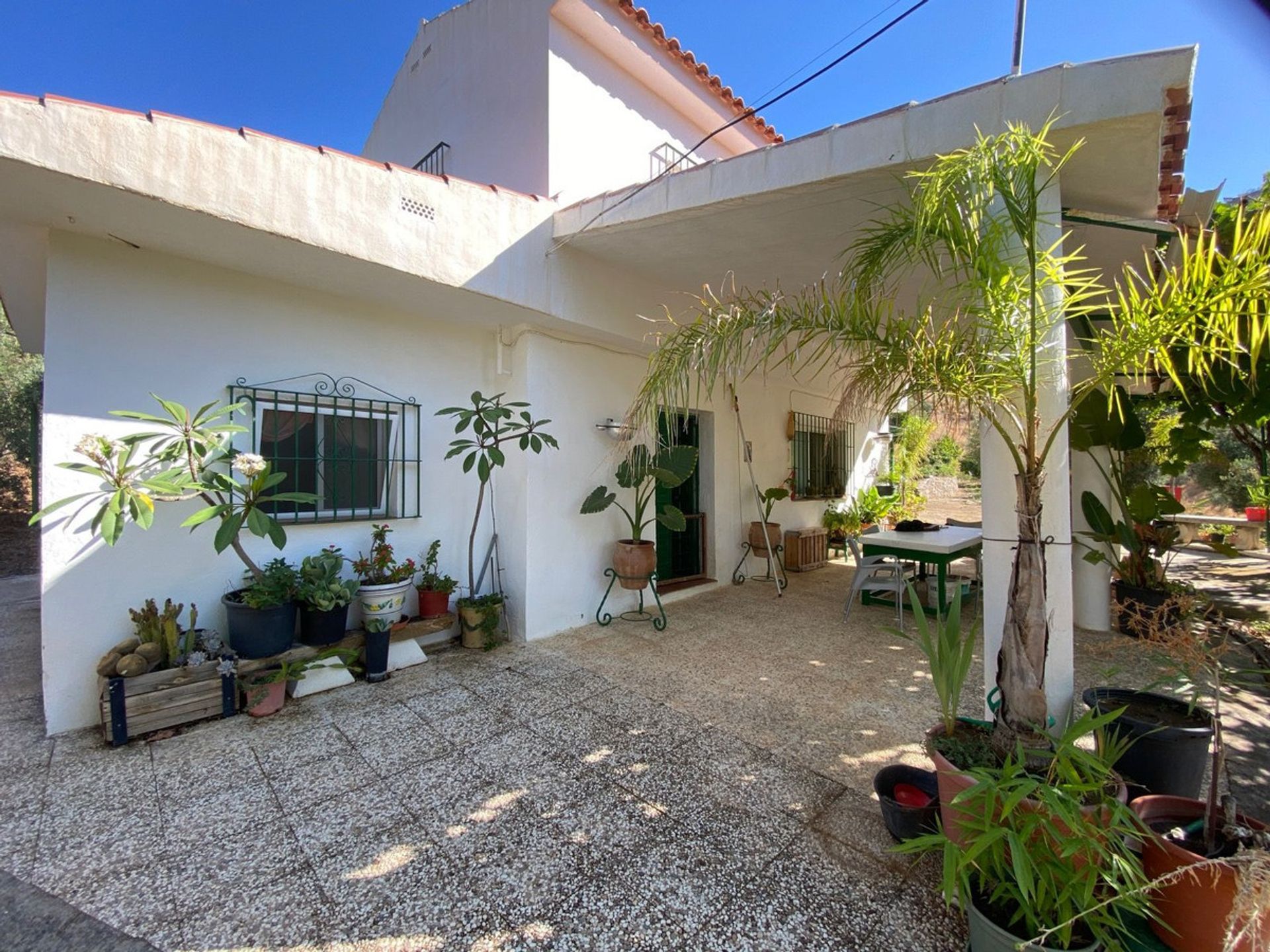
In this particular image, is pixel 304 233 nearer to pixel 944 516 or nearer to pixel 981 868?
pixel 981 868

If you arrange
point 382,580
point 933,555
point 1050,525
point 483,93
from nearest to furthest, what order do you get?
1. point 1050,525
2. point 382,580
3. point 933,555
4. point 483,93

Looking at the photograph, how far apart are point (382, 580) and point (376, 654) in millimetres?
602

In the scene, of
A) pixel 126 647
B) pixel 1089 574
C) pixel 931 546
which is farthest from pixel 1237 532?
pixel 126 647

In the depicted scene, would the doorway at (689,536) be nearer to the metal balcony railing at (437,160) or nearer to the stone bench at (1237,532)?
the metal balcony railing at (437,160)

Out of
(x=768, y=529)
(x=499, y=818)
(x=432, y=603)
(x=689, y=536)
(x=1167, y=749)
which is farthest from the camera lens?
(x=768, y=529)

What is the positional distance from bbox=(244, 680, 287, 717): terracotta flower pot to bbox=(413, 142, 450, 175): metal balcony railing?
20.4 ft

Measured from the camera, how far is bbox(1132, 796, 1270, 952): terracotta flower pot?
1.53m

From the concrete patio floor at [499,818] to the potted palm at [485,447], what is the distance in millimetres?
624

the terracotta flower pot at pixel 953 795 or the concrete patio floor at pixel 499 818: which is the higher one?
the terracotta flower pot at pixel 953 795

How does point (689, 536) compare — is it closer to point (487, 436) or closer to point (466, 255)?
point (487, 436)

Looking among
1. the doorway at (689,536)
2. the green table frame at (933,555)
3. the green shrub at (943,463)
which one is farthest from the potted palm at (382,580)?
the green shrub at (943,463)

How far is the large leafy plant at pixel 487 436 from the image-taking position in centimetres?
442

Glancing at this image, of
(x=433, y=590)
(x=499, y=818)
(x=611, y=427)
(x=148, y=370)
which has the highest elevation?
(x=148, y=370)

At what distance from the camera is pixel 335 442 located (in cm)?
448
